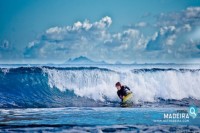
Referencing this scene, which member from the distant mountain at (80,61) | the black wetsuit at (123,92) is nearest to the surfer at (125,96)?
the black wetsuit at (123,92)

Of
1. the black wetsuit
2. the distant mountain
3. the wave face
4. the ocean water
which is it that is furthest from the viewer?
the wave face

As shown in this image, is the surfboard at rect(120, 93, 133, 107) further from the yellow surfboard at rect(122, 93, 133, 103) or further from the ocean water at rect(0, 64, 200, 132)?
the ocean water at rect(0, 64, 200, 132)

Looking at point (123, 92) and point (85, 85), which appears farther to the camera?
point (85, 85)

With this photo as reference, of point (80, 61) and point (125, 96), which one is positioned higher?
point (80, 61)

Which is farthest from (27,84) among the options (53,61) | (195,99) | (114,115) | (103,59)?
(195,99)

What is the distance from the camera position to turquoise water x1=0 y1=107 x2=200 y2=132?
22.9 feet

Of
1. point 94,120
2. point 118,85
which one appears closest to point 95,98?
point 118,85

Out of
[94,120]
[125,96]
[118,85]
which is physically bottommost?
[94,120]

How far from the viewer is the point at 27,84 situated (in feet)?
34.7

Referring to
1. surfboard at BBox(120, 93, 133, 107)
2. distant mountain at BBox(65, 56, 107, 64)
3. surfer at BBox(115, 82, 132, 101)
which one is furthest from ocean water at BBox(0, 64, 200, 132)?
distant mountain at BBox(65, 56, 107, 64)

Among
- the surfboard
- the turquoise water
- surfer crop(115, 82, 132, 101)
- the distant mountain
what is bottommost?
the turquoise water

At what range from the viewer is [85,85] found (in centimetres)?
1048

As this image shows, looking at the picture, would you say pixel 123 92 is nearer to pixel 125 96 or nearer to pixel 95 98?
pixel 125 96

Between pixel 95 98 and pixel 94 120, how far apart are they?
7.60 feet
